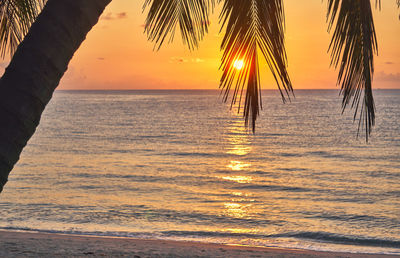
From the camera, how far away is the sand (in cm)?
862

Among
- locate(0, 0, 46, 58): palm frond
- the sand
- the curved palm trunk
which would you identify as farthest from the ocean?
the curved palm trunk

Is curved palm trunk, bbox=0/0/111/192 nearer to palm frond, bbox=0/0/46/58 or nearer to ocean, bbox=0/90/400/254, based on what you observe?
palm frond, bbox=0/0/46/58

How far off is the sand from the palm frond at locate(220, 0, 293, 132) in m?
5.01

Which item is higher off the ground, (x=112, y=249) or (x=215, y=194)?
(x=215, y=194)

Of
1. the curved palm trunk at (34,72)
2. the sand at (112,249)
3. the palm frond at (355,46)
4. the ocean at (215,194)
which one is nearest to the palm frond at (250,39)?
the palm frond at (355,46)

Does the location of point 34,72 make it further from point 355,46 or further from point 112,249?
point 112,249

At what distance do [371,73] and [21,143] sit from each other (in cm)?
283

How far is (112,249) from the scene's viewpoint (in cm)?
922

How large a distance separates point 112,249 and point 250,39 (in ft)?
19.7

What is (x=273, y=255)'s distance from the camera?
9.64 meters

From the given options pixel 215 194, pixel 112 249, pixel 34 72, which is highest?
pixel 34 72

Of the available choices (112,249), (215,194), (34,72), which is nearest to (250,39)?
(34,72)

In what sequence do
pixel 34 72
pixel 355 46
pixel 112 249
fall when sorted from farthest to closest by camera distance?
pixel 112 249 < pixel 355 46 < pixel 34 72

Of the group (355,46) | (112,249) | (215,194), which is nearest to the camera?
(355,46)
